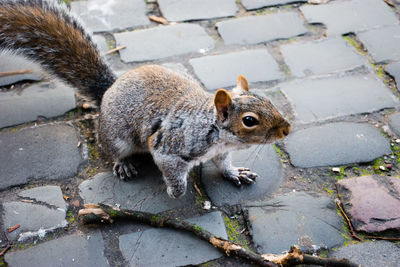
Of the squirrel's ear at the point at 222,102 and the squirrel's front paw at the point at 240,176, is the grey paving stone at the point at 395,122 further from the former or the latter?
the squirrel's ear at the point at 222,102

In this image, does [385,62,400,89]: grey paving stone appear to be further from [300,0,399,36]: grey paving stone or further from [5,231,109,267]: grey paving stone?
[5,231,109,267]: grey paving stone

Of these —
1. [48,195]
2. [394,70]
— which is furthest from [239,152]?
[394,70]

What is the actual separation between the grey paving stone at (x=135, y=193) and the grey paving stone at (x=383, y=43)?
5.03 feet

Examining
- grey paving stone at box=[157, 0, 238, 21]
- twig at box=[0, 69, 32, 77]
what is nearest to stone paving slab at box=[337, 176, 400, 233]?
grey paving stone at box=[157, 0, 238, 21]

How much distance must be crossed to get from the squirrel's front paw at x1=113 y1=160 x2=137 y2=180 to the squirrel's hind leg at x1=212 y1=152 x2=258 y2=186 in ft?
1.40

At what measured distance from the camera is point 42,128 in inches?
95.3

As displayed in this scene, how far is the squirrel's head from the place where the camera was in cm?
181

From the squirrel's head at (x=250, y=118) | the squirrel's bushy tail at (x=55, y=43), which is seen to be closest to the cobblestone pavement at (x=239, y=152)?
the squirrel's bushy tail at (x=55, y=43)

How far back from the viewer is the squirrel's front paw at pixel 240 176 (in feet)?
6.99

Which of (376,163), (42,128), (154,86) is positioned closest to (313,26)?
(376,163)

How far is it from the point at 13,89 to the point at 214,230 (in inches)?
61.6

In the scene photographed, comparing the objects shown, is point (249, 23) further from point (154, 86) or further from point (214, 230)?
point (214, 230)

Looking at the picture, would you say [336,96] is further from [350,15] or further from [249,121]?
[249,121]

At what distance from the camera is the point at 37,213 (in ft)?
6.57
